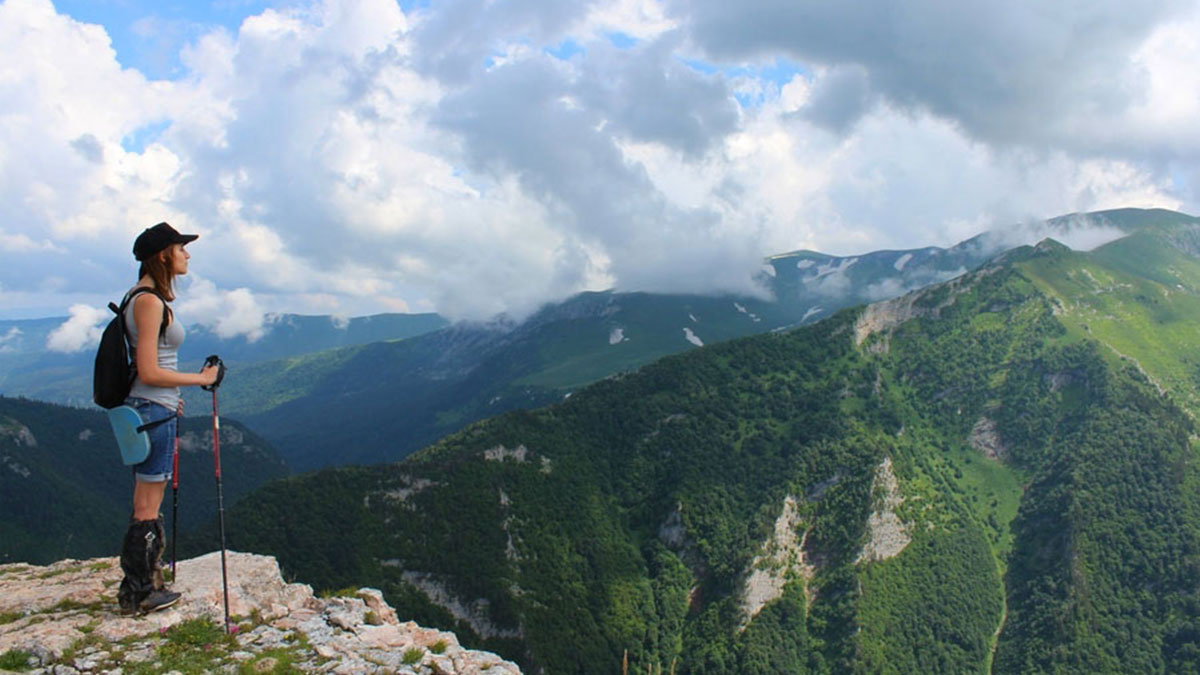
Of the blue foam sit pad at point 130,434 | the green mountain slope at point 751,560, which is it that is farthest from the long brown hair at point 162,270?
the green mountain slope at point 751,560

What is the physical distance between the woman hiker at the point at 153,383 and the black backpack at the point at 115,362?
0.31 feet

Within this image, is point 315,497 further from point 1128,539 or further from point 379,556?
point 1128,539

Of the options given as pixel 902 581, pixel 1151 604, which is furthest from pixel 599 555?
pixel 1151 604

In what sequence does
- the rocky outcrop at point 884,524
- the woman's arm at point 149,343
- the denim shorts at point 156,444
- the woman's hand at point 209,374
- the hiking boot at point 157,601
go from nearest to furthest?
the woman's arm at point 149,343 → the denim shorts at point 156,444 → the woman's hand at point 209,374 → the hiking boot at point 157,601 → the rocky outcrop at point 884,524

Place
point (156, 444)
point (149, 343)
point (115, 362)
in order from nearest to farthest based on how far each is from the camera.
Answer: point (149, 343)
point (115, 362)
point (156, 444)

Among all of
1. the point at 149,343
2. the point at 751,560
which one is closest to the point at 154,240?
the point at 149,343

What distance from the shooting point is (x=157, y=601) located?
1316cm

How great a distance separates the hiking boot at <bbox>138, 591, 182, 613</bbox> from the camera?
43.0 ft

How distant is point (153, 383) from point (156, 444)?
1526 mm

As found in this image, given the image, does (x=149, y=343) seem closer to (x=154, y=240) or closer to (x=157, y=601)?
(x=154, y=240)

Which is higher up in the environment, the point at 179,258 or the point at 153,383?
the point at 179,258

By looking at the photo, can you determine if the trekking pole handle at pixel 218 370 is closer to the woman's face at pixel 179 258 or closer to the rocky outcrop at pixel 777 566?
the woman's face at pixel 179 258

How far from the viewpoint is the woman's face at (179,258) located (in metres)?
12.4

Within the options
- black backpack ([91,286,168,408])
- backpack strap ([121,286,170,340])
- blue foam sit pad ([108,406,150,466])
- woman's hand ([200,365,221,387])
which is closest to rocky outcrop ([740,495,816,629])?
woman's hand ([200,365,221,387])
